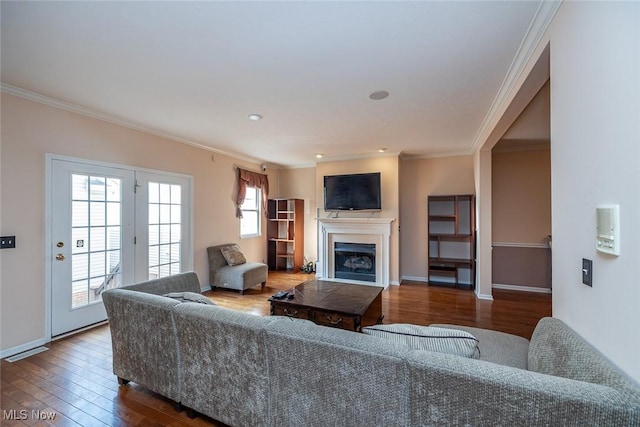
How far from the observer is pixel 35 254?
8.80ft

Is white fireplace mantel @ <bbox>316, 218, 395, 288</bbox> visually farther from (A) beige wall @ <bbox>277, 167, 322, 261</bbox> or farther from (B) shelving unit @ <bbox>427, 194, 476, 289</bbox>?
(B) shelving unit @ <bbox>427, 194, 476, 289</bbox>

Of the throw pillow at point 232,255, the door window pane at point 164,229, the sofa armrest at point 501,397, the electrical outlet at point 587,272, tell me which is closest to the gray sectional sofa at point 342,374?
the sofa armrest at point 501,397

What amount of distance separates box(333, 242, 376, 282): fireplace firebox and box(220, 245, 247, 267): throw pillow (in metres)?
1.88

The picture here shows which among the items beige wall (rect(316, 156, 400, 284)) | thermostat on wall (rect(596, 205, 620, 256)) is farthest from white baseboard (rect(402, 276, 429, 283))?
thermostat on wall (rect(596, 205, 620, 256))

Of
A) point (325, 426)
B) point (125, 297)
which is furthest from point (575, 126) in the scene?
point (125, 297)

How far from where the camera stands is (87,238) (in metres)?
3.08

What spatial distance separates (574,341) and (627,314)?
34 cm

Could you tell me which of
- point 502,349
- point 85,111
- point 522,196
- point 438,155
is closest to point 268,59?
point 85,111

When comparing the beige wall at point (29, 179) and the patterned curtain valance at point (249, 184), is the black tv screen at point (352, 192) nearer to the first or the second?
the patterned curtain valance at point (249, 184)

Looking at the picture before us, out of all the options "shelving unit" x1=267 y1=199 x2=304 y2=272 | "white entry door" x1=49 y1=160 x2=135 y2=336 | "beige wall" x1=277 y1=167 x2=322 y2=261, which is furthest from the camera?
"beige wall" x1=277 y1=167 x2=322 y2=261

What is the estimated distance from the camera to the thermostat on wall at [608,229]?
0.99 m

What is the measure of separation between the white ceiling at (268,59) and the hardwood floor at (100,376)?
2.50 m

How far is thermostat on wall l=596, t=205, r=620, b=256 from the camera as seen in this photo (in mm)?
987

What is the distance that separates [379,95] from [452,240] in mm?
3600
